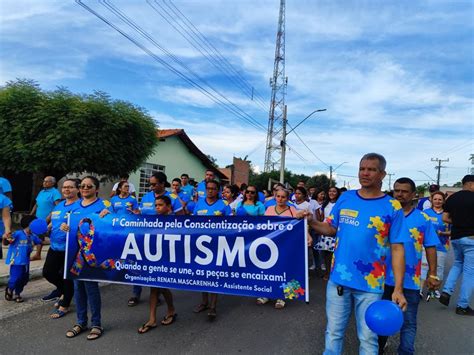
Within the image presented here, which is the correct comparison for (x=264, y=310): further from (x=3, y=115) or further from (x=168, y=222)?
(x=3, y=115)

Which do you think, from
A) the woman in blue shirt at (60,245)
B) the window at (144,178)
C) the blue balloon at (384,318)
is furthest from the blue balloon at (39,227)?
the window at (144,178)

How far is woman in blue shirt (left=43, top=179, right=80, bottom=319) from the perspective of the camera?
4.24 meters

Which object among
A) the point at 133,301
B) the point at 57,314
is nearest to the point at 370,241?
the point at 133,301

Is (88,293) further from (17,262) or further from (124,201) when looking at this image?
(124,201)

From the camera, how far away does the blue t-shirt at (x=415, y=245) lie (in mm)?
3205

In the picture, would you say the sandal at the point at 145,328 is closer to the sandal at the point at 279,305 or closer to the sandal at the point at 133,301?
the sandal at the point at 133,301

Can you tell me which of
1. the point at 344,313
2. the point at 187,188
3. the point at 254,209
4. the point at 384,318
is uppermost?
the point at 187,188

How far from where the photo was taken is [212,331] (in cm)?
405

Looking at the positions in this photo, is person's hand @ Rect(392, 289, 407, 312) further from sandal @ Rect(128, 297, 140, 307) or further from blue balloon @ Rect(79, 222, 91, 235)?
sandal @ Rect(128, 297, 140, 307)

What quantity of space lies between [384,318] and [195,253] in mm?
2006

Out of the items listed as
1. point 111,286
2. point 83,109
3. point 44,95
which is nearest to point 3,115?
point 44,95

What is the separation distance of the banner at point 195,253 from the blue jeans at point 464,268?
2976 mm

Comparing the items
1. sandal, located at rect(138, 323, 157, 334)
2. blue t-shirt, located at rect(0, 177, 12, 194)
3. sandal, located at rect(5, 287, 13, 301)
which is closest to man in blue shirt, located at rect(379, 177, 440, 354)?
sandal, located at rect(138, 323, 157, 334)

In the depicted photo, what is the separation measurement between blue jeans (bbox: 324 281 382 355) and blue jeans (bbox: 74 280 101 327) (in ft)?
8.18
